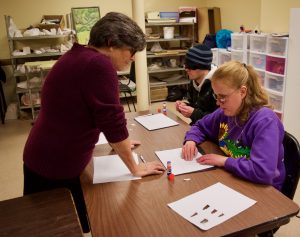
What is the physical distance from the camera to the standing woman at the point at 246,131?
1.22 m

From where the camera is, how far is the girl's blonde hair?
4.45 feet

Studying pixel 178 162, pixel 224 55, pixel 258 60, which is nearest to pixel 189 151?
pixel 178 162

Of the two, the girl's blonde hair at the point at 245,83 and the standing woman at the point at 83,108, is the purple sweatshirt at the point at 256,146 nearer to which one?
the girl's blonde hair at the point at 245,83

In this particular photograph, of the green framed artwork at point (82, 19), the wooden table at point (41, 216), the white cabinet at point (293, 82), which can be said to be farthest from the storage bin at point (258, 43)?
the wooden table at point (41, 216)

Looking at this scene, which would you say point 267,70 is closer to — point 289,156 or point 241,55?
point 241,55

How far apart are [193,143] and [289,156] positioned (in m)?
0.45

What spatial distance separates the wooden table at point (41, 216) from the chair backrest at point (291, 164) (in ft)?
3.16

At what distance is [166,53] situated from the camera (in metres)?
5.36

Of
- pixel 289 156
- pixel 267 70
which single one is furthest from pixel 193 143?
pixel 267 70

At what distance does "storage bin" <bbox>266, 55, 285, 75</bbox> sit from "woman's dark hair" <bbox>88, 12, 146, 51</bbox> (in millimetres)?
2682

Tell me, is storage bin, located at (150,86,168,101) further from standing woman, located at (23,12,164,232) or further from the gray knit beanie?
standing woman, located at (23,12,164,232)

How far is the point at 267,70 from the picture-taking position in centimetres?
368

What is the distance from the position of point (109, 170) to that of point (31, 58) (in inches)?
167

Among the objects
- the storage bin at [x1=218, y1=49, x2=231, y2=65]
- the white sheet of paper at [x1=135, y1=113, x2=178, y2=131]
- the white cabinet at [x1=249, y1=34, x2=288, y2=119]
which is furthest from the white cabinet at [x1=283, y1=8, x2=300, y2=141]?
the white sheet of paper at [x1=135, y1=113, x2=178, y2=131]
